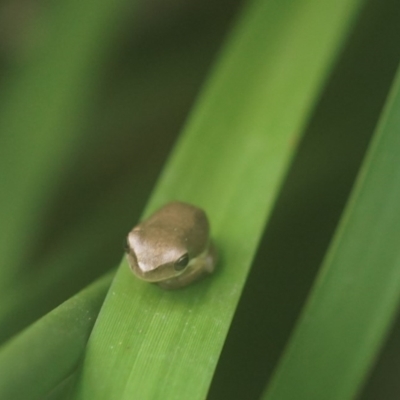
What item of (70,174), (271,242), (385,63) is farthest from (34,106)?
(385,63)

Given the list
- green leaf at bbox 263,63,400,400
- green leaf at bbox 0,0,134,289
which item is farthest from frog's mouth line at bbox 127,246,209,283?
green leaf at bbox 0,0,134,289

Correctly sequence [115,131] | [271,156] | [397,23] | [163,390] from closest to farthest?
[163,390]
[271,156]
[397,23]
[115,131]

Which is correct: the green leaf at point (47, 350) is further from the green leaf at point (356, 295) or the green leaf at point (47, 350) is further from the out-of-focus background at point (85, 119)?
the green leaf at point (356, 295)

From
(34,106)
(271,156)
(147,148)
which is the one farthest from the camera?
(147,148)

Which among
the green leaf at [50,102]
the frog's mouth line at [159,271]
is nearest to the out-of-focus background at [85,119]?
the green leaf at [50,102]

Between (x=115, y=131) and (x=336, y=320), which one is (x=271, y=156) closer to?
(x=336, y=320)

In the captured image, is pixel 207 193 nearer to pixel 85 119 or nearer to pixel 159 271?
pixel 159 271

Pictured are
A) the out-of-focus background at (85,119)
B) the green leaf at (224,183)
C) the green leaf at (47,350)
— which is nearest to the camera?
the green leaf at (47,350)

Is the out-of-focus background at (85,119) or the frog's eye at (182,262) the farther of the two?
the out-of-focus background at (85,119)
